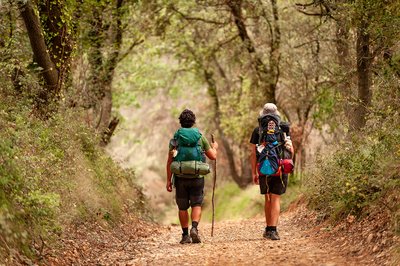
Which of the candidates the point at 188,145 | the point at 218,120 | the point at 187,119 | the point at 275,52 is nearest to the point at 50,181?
the point at 188,145

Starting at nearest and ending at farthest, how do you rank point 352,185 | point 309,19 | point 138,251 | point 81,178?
point 352,185
point 138,251
point 81,178
point 309,19

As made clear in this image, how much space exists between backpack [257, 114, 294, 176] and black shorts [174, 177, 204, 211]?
43.0 inches

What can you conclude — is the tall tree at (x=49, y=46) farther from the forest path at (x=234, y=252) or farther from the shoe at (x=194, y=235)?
the shoe at (x=194, y=235)

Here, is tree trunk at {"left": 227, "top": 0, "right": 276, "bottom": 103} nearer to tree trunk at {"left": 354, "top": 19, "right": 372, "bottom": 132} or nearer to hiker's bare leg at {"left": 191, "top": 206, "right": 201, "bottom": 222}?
tree trunk at {"left": 354, "top": 19, "right": 372, "bottom": 132}

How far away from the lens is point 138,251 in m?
10.2

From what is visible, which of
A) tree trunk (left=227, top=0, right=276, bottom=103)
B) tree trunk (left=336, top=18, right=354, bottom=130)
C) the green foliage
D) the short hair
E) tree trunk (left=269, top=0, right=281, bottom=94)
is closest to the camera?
the green foliage

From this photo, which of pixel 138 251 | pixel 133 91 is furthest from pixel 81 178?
pixel 133 91

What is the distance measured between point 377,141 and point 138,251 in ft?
13.8

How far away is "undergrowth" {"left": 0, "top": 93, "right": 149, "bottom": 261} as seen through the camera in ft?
25.0

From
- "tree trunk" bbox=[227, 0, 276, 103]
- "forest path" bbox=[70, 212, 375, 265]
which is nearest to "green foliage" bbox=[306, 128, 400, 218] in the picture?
"forest path" bbox=[70, 212, 375, 265]

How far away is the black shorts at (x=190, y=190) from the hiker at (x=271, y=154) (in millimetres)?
963

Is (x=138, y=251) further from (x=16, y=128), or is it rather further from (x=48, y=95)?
(x=48, y=95)

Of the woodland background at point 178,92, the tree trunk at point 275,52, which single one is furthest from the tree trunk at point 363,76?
the tree trunk at point 275,52

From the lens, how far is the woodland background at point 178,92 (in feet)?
29.5
